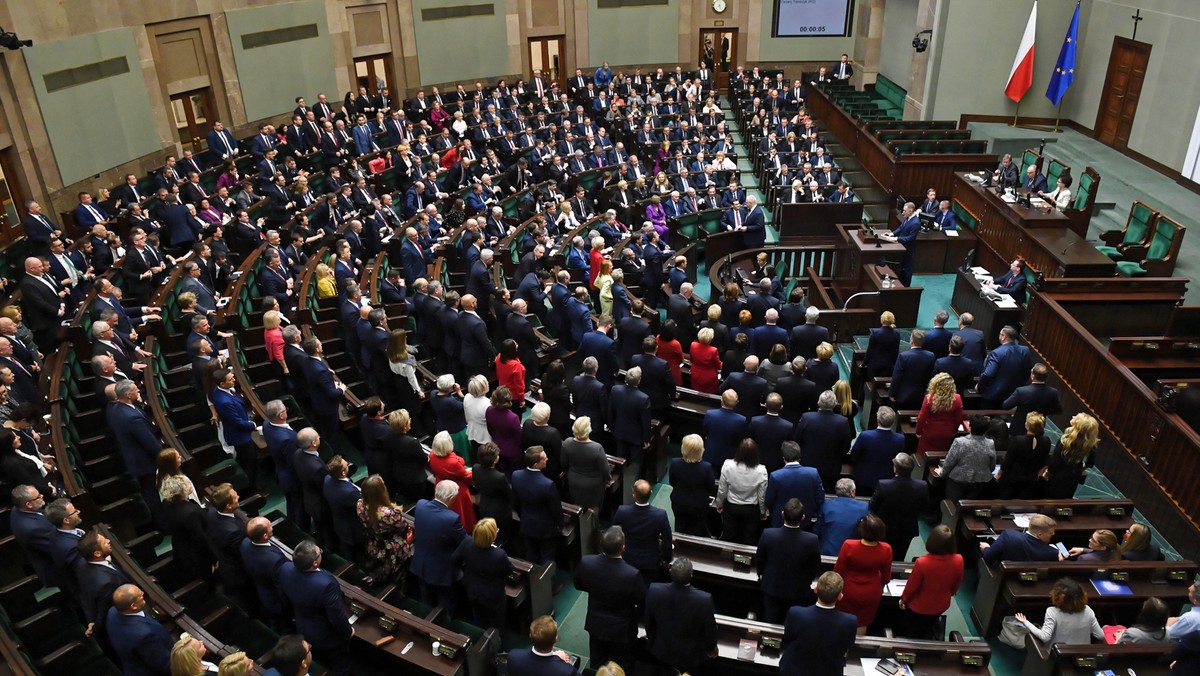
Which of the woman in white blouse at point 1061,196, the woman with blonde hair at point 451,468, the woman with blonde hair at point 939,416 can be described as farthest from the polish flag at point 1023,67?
the woman with blonde hair at point 451,468

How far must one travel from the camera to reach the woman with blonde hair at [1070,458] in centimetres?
579

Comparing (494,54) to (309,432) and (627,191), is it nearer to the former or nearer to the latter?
(627,191)

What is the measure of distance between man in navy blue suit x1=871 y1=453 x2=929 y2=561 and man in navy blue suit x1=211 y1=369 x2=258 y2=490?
485 cm

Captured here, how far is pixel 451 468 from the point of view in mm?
5605

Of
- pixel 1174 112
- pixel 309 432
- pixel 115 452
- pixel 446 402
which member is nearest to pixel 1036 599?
pixel 446 402

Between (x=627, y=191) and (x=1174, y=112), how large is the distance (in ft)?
28.3

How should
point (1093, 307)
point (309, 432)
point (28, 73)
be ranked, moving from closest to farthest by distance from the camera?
point (309, 432)
point (1093, 307)
point (28, 73)

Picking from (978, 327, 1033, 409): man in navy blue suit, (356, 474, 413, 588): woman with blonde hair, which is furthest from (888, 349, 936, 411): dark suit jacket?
(356, 474, 413, 588): woman with blonde hair

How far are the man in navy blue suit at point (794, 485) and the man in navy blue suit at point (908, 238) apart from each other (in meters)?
6.45

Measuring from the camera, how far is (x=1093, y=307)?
8.53 m

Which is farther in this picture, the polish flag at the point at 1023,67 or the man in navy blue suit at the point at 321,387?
the polish flag at the point at 1023,67

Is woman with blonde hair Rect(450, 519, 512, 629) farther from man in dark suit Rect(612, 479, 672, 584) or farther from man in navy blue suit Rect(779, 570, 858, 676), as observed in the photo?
man in navy blue suit Rect(779, 570, 858, 676)

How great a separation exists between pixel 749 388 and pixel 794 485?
1485 millimetres

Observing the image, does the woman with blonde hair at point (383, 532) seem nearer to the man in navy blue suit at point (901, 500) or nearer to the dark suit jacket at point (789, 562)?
the dark suit jacket at point (789, 562)
